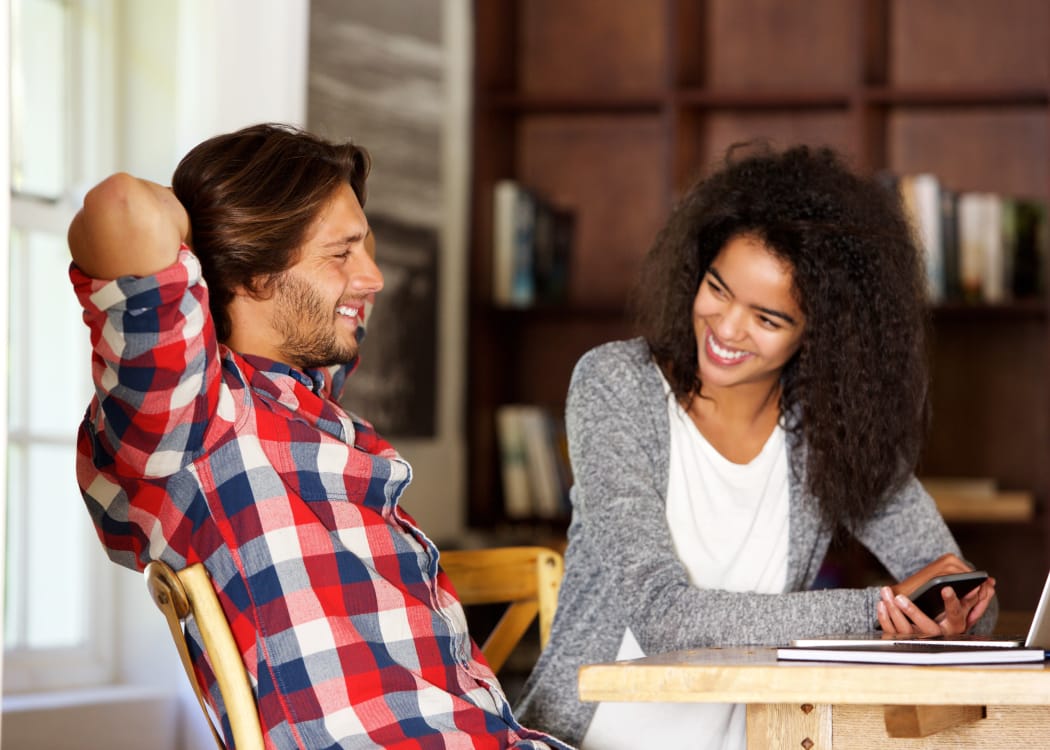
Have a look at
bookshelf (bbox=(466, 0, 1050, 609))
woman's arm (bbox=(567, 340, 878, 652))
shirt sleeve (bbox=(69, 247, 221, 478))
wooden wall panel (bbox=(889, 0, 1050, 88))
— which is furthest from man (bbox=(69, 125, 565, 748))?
wooden wall panel (bbox=(889, 0, 1050, 88))

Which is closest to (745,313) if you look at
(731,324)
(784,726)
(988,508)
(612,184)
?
(731,324)

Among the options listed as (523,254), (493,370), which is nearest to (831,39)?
(523,254)

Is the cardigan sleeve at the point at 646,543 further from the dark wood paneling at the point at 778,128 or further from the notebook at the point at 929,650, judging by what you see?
the dark wood paneling at the point at 778,128

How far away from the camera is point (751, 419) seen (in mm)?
A: 1865

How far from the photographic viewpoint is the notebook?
1134 millimetres

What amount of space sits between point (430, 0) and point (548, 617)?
5.83ft

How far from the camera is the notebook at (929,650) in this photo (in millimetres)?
1134

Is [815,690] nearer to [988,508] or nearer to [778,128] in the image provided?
[988,508]

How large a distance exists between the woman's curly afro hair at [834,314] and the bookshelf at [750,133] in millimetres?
1296

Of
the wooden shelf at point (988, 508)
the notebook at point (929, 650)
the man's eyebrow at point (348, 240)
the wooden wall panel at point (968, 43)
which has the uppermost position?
the wooden wall panel at point (968, 43)

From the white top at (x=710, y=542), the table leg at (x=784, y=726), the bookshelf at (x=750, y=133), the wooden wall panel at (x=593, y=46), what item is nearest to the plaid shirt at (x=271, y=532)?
the table leg at (x=784, y=726)

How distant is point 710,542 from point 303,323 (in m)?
0.66

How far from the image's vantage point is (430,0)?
3080 millimetres

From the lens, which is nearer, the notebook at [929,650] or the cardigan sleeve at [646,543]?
the notebook at [929,650]
